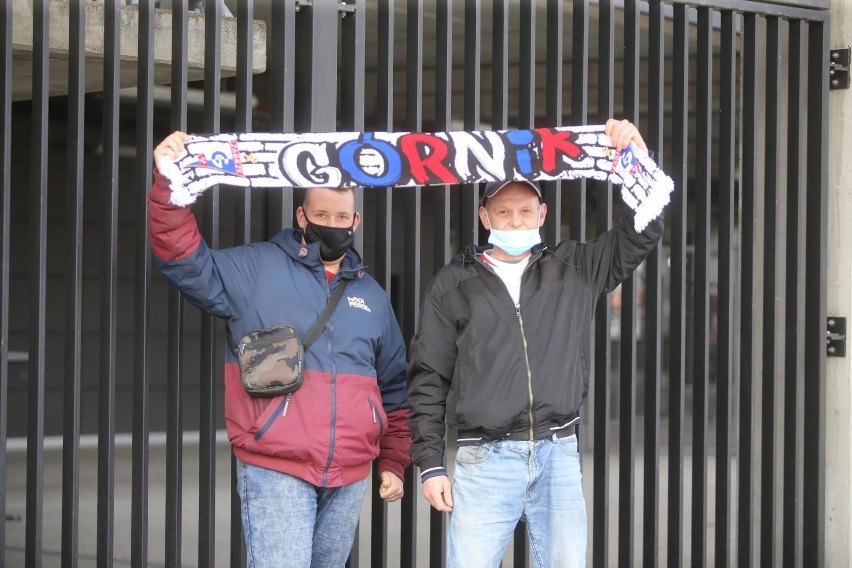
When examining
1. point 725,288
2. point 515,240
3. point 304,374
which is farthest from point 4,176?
point 725,288

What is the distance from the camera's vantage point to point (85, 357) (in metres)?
11.6

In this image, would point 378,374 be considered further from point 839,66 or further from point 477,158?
point 839,66

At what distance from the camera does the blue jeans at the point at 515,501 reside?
3367 millimetres

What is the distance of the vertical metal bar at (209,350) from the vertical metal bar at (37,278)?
0.55 m

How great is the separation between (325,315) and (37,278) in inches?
41.9

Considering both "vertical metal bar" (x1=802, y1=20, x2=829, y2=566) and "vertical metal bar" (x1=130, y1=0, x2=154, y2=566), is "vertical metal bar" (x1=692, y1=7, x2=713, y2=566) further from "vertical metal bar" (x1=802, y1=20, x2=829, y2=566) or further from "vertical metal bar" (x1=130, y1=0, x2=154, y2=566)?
"vertical metal bar" (x1=130, y1=0, x2=154, y2=566)

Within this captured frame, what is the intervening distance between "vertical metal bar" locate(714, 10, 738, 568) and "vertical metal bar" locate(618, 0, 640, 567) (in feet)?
1.68

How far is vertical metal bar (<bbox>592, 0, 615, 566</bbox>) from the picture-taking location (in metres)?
4.57

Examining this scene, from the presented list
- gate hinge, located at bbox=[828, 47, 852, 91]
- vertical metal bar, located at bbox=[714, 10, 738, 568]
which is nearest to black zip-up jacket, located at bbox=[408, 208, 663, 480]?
vertical metal bar, located at bbox=[714, 10, 738, 568]

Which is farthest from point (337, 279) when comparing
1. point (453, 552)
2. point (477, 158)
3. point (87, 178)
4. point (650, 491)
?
point (87, 178)

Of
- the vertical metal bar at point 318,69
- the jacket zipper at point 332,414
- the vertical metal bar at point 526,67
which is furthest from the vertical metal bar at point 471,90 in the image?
the jacket zipper at point 332,414

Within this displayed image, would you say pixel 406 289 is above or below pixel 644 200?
below

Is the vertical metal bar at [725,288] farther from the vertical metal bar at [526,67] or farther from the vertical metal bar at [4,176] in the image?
the vertical metal bar at [4,176]

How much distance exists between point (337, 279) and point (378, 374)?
0.36 meters
